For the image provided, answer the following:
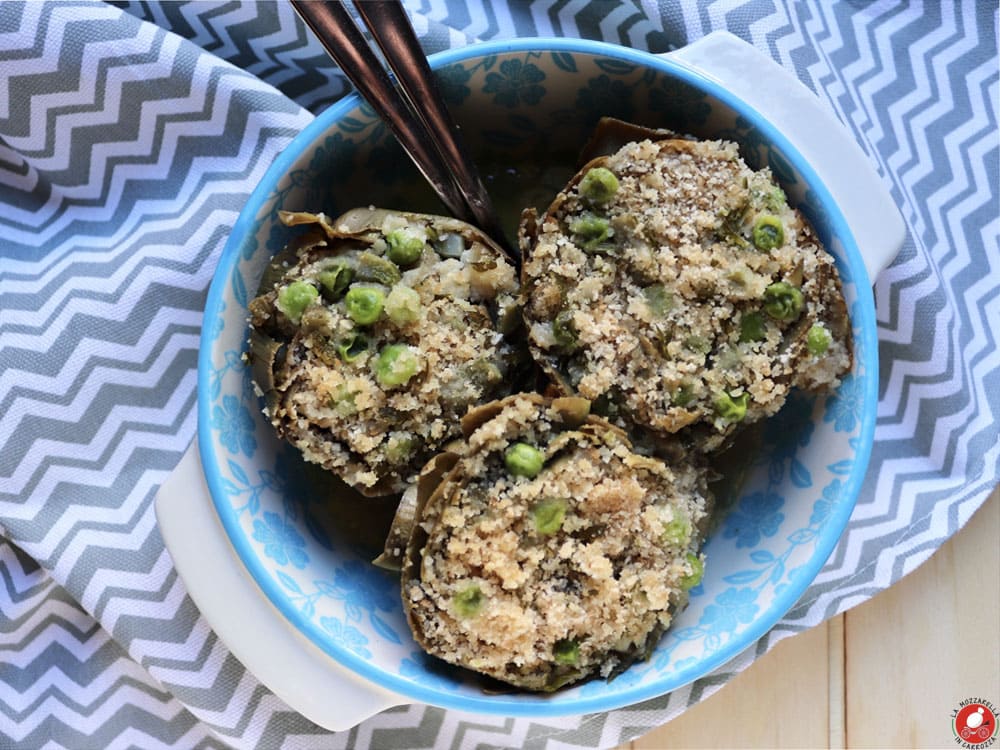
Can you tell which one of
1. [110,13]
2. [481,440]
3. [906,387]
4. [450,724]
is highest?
[110,13]

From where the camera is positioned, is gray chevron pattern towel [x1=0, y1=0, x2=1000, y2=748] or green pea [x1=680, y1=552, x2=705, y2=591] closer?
green pea [x1=680, y1=552, x2=705, y2=591]

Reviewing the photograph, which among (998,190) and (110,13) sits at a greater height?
(110,13)

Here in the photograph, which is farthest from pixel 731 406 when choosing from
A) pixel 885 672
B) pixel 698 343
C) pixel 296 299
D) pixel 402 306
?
pixel 885 672

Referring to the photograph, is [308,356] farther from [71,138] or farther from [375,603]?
[71,138]

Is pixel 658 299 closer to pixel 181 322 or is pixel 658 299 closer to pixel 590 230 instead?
pixel 590 230

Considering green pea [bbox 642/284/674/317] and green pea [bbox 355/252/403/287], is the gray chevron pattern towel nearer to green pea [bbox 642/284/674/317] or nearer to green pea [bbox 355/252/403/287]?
green pea [bbox 355/252/403/287]

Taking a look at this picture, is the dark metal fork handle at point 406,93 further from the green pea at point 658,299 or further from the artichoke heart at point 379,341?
the green pea at point 658,299

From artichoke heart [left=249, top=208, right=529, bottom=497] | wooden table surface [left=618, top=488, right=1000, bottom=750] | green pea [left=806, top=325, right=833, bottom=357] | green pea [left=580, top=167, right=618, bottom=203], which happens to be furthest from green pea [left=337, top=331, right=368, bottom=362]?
wooden table surface [left=618, top=488, right=1000, bottom=750]

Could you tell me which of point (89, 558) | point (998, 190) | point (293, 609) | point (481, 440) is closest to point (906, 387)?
point (998, 190)

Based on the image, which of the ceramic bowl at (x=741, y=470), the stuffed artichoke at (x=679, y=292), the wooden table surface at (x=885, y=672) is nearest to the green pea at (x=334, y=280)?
the ceramic bowl at (x=741, y=470)
